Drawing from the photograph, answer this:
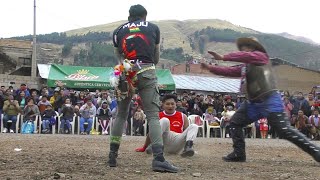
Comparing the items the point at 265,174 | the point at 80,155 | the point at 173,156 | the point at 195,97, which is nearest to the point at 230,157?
the point at 173,156

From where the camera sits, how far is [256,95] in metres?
6.64

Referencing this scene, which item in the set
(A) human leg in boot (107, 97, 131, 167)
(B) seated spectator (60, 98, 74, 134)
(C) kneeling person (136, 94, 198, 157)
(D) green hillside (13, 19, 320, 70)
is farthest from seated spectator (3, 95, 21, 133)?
(D) green hillside (13, 19, 320, 70)

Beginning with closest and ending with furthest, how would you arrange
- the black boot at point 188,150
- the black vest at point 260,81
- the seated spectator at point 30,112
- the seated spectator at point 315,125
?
the black vest at point 260,81, the black boot at point 188,150, the seated spectator at point 30,112, the seated spectator at point 315,125

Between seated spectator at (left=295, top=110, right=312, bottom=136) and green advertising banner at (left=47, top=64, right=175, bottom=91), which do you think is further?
green advertising banner at (left=47, top=64, right=175, bottom=91)

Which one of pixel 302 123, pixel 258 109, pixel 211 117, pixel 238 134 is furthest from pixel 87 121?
pixel 258 109

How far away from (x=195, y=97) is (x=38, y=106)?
274 inches

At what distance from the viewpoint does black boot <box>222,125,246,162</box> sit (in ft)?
22.6

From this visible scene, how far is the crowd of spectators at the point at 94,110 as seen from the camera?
17.3 metres

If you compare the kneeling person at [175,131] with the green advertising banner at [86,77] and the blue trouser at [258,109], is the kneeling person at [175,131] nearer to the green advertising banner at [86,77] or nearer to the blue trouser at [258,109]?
Result: the blue trouser at [258,109]

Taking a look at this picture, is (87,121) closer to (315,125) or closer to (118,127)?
(315,125)

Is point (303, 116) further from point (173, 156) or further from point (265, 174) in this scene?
point (265, 174)

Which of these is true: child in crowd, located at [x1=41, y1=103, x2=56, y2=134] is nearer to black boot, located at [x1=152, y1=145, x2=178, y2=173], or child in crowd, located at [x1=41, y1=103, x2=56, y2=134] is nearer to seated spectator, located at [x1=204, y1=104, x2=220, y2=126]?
seated spectator, located at [x1=204, y1=104, x2=220, y2=126]

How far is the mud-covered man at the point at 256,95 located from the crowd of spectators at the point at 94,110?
377 inches

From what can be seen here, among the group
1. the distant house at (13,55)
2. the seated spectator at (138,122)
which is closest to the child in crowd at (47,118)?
the seated spectator at (138,122)
